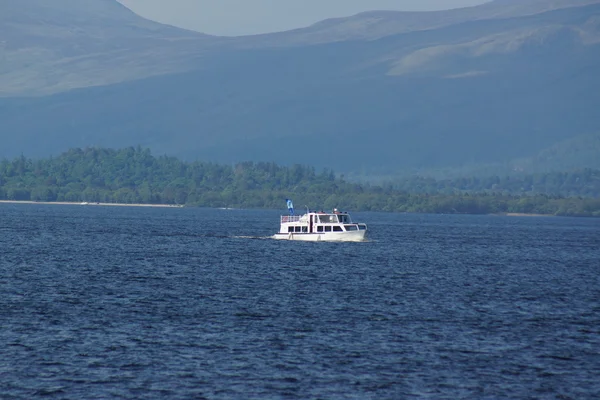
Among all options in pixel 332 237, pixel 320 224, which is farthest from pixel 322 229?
pixel 332 237

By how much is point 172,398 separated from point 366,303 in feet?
121

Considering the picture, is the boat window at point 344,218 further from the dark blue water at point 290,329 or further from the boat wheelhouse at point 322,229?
the dark blue water at point 290,329

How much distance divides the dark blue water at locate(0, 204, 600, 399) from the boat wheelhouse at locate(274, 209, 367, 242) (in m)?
39.3

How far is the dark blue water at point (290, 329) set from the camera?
57.7 m

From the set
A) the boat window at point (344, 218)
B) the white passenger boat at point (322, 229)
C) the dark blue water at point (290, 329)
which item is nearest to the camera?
the dark blue water at point (290, 329)

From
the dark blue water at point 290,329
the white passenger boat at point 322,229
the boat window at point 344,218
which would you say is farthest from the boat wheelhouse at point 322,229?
the dark blue water at point 290,329

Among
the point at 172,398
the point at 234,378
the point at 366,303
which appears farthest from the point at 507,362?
the point at 366,303

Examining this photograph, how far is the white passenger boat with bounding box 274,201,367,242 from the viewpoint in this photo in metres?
174

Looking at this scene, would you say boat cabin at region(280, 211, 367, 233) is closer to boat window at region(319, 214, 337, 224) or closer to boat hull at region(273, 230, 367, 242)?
boat window at region(319, 214, 337, 224)

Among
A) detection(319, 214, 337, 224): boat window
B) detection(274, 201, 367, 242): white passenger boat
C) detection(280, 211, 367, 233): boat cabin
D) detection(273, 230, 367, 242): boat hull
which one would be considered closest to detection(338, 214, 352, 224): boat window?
detection(280, 211, 367, 233): boat cabin

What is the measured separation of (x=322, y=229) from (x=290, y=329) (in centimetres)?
10202

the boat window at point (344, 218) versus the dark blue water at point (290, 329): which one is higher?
the boat window at point (344, 218)

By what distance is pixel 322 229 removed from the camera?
176 m

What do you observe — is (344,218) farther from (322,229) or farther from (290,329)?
(290,329)
